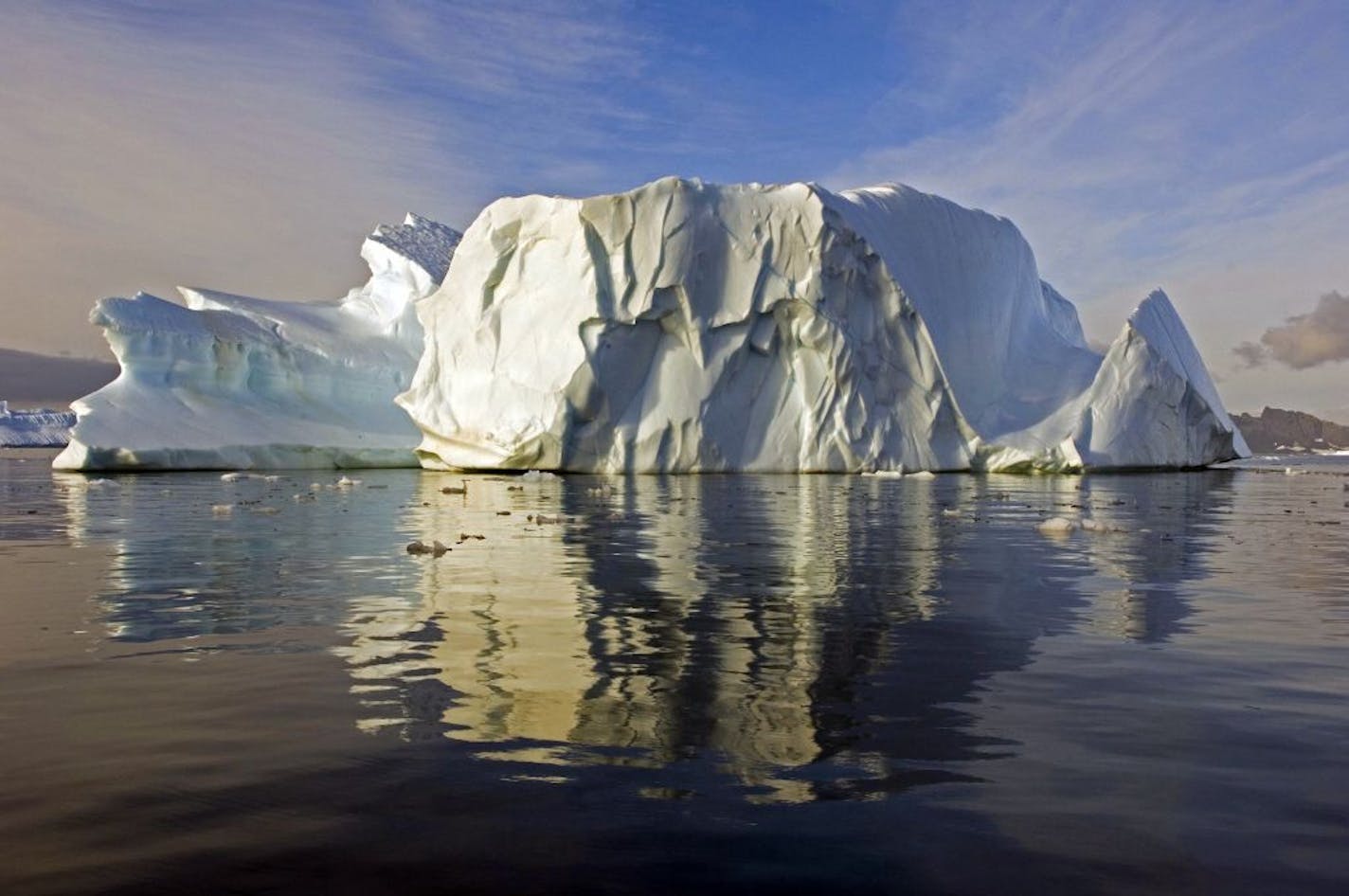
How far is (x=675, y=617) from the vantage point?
19.9 feet

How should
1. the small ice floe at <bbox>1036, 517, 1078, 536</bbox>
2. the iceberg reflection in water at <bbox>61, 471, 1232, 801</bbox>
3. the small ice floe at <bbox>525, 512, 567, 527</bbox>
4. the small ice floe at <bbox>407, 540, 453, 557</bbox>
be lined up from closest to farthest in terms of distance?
1. the iceberg reflection in water at <bbox>61, 471, 1232, 801</bbox>
2. the small ice floe at <bbox>407, 540, 453, 557</bbox>
3. the small ice floe at <bbox>1036, 517, 1078, 536</bbox>
4. the small ice floe at <bbox>525, 512, 567, 527</bbox>

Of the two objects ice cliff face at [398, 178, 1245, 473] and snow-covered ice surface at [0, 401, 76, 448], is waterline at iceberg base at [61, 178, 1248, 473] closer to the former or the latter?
ice cliff face at [398, 178, 1245, 473]

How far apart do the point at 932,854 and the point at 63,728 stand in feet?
9.59

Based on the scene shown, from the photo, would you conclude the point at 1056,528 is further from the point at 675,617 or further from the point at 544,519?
the point at 675,617

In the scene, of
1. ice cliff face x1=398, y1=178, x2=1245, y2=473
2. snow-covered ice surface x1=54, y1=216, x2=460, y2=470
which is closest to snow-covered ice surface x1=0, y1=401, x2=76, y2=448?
snow-covered ice surface x1=54, y1=216, x2=460, y2=470

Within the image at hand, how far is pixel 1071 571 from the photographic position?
812cm

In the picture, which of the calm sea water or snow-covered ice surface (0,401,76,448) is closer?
the calm sea water

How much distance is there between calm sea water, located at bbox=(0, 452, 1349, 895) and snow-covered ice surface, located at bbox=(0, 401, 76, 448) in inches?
3494

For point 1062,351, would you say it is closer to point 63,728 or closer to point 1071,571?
point 1071,571

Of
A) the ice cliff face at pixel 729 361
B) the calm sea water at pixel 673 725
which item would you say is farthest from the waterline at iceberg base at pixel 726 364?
the calm sea water at pixel 673 725

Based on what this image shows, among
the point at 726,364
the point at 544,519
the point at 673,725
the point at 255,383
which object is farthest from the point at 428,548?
the point at 255,383

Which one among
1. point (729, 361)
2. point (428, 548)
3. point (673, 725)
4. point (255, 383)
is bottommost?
point (673, 725)

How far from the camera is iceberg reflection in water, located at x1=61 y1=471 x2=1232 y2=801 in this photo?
11.6 feet

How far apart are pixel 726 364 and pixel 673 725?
25.2 metres
